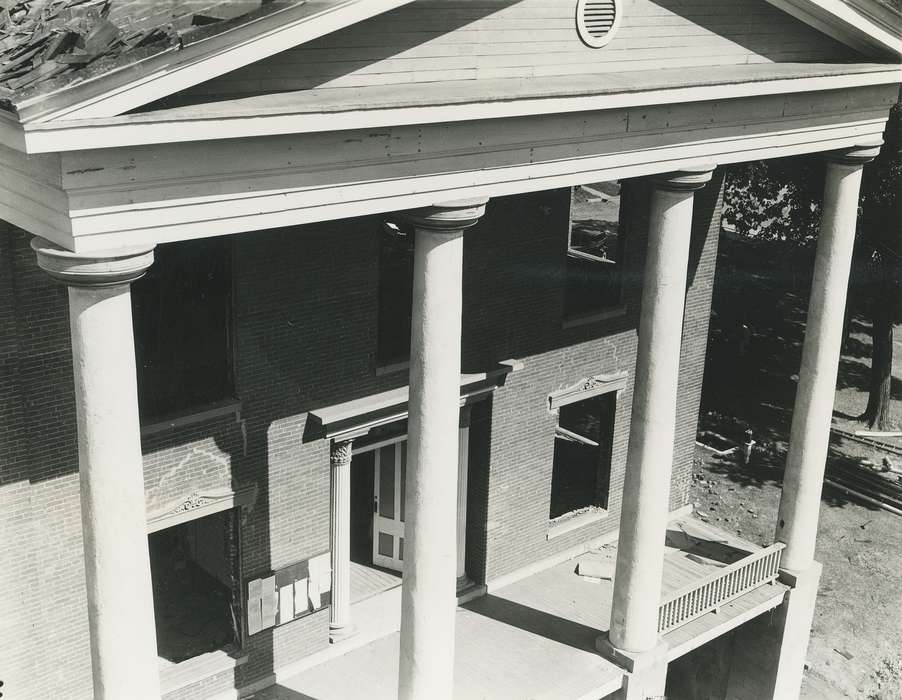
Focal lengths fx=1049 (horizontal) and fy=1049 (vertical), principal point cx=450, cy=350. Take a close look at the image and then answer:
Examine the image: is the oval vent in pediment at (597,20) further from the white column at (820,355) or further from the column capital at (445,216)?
the white column at (820,355)

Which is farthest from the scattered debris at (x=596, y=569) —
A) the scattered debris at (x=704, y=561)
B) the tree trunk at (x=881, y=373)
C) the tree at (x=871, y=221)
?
the tree trunk at (x=881, y=373)

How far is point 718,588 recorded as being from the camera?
49.0ft

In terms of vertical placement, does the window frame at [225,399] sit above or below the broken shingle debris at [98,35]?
below

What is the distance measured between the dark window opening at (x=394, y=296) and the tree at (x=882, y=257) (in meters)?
12.0

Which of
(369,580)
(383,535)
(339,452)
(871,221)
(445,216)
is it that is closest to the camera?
(445,216)

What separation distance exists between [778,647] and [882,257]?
12.1m

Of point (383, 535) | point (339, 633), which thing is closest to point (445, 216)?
point (339, 633)

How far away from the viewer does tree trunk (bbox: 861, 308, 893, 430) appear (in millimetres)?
25328

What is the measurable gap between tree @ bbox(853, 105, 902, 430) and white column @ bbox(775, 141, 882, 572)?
838 cm

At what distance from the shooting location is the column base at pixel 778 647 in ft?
51.5

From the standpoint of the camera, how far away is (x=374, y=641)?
14.0m

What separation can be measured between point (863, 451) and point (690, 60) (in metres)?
16.1

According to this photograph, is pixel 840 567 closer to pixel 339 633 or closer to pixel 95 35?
pixel 339 633

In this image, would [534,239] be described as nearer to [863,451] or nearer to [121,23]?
[121,23]
